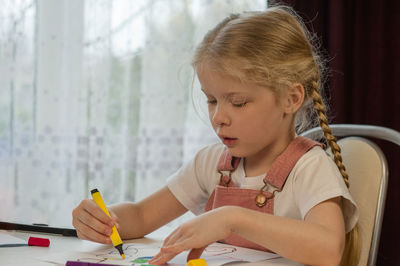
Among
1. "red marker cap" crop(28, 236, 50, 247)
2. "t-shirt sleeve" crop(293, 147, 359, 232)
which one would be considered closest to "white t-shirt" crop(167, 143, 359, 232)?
"t-shirt sleeve" crop(293, 147, 359, 232)

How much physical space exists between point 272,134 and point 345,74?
1.19 metres

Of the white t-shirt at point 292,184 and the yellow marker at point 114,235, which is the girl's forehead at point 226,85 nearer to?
the white t-shirt at point 292,184

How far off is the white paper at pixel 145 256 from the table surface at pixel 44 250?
0.02 meters

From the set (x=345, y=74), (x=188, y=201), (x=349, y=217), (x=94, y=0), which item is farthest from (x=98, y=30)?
(x=349, y=217)

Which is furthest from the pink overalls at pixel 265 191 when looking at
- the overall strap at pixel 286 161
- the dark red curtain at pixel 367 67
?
the dark red curtain at pixel 367 67

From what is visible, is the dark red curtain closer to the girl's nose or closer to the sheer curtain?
the sheer curtain

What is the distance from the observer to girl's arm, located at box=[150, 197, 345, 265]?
82 centimetres

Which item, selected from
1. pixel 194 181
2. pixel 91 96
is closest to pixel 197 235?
pixel 194 181

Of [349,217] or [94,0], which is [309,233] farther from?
[94,0]

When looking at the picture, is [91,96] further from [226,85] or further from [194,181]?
[226,85]

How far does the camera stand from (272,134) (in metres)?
1.04

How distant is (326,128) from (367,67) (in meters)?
1.13

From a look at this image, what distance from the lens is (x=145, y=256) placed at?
86 cm

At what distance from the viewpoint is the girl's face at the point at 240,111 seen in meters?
0.97
